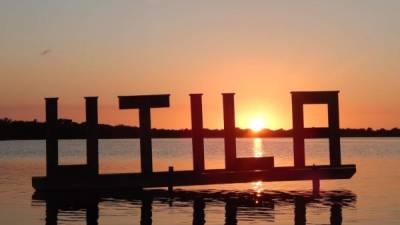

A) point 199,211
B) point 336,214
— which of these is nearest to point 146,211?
point 199,211

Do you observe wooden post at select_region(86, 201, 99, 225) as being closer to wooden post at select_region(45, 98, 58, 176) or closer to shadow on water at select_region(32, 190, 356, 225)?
shadow on water at select_region(32, 190, 356, 225)

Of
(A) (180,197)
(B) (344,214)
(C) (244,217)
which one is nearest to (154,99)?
(A) (180,197)

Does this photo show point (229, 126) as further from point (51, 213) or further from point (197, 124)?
point (51, 213)

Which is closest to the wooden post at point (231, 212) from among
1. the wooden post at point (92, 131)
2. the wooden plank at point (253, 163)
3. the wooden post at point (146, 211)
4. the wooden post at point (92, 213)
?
the wooden plank at point (253, 163)

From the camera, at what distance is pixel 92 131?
35.9 metres

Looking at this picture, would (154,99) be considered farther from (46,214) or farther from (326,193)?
(326,193)

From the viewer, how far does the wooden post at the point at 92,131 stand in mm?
35750

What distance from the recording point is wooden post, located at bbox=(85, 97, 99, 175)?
117ft

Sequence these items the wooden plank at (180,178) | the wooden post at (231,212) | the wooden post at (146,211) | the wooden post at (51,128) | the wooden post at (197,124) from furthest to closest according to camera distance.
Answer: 1. the wooden post at (197,124)
2. the wooden post at (51,128)
3. the wooden plank at (180,178)
4. the wooden post at (146,211)
5. the wooden post at (231,212)

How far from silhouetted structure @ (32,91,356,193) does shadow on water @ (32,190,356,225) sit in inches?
42.7

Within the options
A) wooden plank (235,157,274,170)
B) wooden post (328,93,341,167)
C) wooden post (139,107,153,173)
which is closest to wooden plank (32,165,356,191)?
wooden plank (235,157,274,170)

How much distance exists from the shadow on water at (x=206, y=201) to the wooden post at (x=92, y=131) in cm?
201

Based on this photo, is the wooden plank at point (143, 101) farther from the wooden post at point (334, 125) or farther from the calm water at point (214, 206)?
the wooden post at point (334, 125)

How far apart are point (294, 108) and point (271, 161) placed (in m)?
3.17
